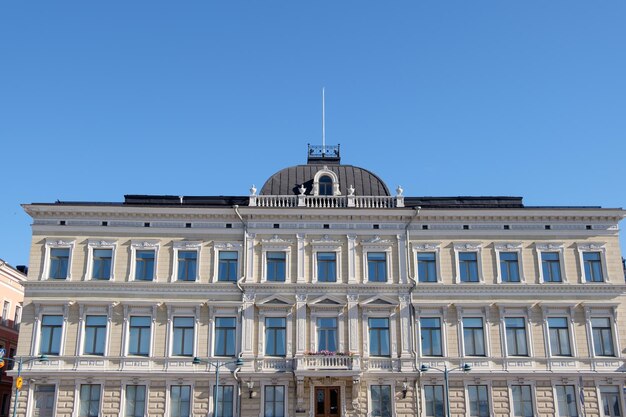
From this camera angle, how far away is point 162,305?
43.3 meters

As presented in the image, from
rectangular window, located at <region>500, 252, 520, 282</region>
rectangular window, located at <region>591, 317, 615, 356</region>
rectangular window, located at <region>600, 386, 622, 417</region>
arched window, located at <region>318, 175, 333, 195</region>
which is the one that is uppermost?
arched window, located at <region>318, 175, 333, 195</region>

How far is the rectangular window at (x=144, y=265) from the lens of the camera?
44062 mm

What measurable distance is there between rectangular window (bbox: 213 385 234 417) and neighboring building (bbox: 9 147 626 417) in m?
0.09

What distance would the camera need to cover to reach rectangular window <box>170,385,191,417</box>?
41594mm

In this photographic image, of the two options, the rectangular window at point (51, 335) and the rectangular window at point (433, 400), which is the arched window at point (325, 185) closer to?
the rectangular window at point (433, 400)

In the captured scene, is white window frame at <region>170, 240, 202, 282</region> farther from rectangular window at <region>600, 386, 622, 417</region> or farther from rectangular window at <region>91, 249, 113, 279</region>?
rectangular window at <region>600, 386, 622, 417</region>

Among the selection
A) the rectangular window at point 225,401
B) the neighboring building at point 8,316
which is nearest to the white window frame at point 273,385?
the rectangular window at point 225,401

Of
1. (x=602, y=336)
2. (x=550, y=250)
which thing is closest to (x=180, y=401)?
(x=550, y=250)

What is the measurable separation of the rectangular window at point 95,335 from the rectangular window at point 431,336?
775 inches

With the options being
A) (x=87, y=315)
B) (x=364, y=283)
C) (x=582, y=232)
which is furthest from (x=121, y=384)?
(x=582, y=232)

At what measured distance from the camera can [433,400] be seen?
42281 millimetres

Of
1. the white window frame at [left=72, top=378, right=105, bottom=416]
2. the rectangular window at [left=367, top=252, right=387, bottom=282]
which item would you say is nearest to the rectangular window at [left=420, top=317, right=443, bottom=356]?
the rectangular window at [left=367, top=252, right=387, bottom=282]

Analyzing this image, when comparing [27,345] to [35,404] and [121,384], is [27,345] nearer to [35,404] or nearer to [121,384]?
[35,404]

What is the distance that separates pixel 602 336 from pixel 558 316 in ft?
9.65
